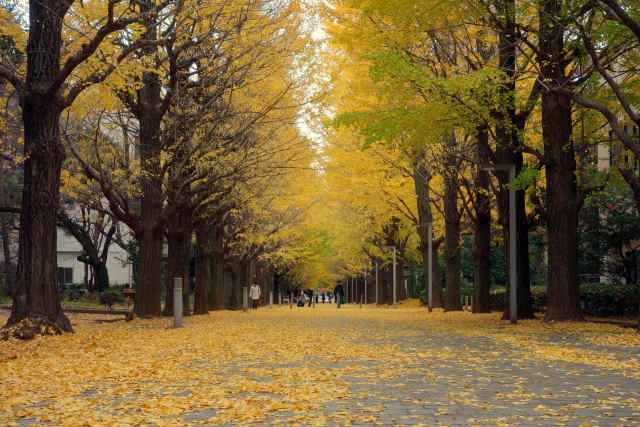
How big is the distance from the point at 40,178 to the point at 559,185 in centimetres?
1226

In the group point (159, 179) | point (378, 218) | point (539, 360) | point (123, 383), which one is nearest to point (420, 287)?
point (378, 218)

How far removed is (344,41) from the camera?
66.8 ft

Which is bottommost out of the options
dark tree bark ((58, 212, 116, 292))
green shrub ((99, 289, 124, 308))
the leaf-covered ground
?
the leaf-covered ground

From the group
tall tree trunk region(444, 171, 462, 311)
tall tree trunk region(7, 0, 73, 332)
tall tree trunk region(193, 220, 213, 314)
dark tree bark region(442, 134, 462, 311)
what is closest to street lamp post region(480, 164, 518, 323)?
dark tree bark region(442, 134, 462, 311)

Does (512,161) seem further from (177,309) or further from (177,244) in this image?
(177,244)

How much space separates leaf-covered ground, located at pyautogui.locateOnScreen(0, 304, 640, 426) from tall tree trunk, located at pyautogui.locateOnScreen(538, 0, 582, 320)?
3524 millimetres

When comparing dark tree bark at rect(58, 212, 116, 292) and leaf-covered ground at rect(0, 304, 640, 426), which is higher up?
dark tree bark at rect(58, 212, 116, 292)

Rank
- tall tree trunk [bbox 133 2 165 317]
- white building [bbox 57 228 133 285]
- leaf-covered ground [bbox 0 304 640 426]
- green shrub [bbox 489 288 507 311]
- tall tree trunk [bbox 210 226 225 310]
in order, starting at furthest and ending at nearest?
1. white building [bbox 57 228 133 285]
2. tall tree trunk [bbox 210 226 225 310]
3. green shrub [bbox 489 288 507 311]
4. tall tree trunk [bbox 133 2 165 317]
5. leaf-covered ground [bbox 0 304 640 426]

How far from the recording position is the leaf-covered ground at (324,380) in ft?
22.0

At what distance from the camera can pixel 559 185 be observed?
65.2ft

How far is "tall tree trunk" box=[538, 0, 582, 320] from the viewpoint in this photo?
1931 centimetres

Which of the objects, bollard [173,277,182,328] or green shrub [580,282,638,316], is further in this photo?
green shrub [580,282,638,316]

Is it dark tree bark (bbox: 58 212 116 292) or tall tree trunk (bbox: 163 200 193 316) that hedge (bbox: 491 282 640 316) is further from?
dark tree bark (bbox: 58 212 116 292)

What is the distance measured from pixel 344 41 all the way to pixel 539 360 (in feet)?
37.6
